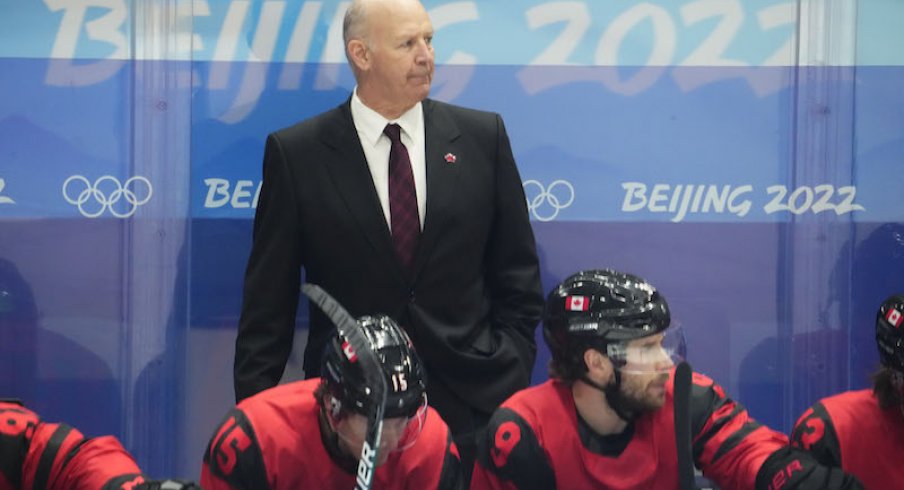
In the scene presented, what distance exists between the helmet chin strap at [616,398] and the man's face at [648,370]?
0.03 meters

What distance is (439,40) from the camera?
4.52 m

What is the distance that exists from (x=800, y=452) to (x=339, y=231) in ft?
4.40

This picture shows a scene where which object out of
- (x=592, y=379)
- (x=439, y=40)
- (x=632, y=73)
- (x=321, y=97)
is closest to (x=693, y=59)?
(x=632, y=73)

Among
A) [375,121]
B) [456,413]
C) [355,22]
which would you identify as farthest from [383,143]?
[456,413]

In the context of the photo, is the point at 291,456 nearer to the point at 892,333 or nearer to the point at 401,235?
the point at 401,235

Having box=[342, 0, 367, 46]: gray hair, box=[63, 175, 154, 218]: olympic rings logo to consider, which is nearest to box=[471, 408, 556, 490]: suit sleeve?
box=[342, 0, 367, 46]: gray hair

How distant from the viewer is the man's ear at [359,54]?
158 inches

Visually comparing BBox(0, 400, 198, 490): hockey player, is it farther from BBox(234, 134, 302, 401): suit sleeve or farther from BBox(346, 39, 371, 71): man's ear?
BBox(346, 39, 371, 71): man's ear

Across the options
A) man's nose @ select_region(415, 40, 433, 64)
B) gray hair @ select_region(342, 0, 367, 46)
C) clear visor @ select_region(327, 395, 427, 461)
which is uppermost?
gray hair @ select_region(342, 0, 367, 46)

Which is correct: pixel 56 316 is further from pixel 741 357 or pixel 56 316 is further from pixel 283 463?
pixel 741 357

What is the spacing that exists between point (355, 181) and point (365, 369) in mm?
973

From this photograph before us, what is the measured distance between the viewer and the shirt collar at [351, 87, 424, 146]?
13.2ft

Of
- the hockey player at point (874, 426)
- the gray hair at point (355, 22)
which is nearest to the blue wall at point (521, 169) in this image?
the gray hair at point (355, 22)

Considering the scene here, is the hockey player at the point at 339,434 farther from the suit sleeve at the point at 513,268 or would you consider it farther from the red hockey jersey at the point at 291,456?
the suit sleeve at the point at 513,268
